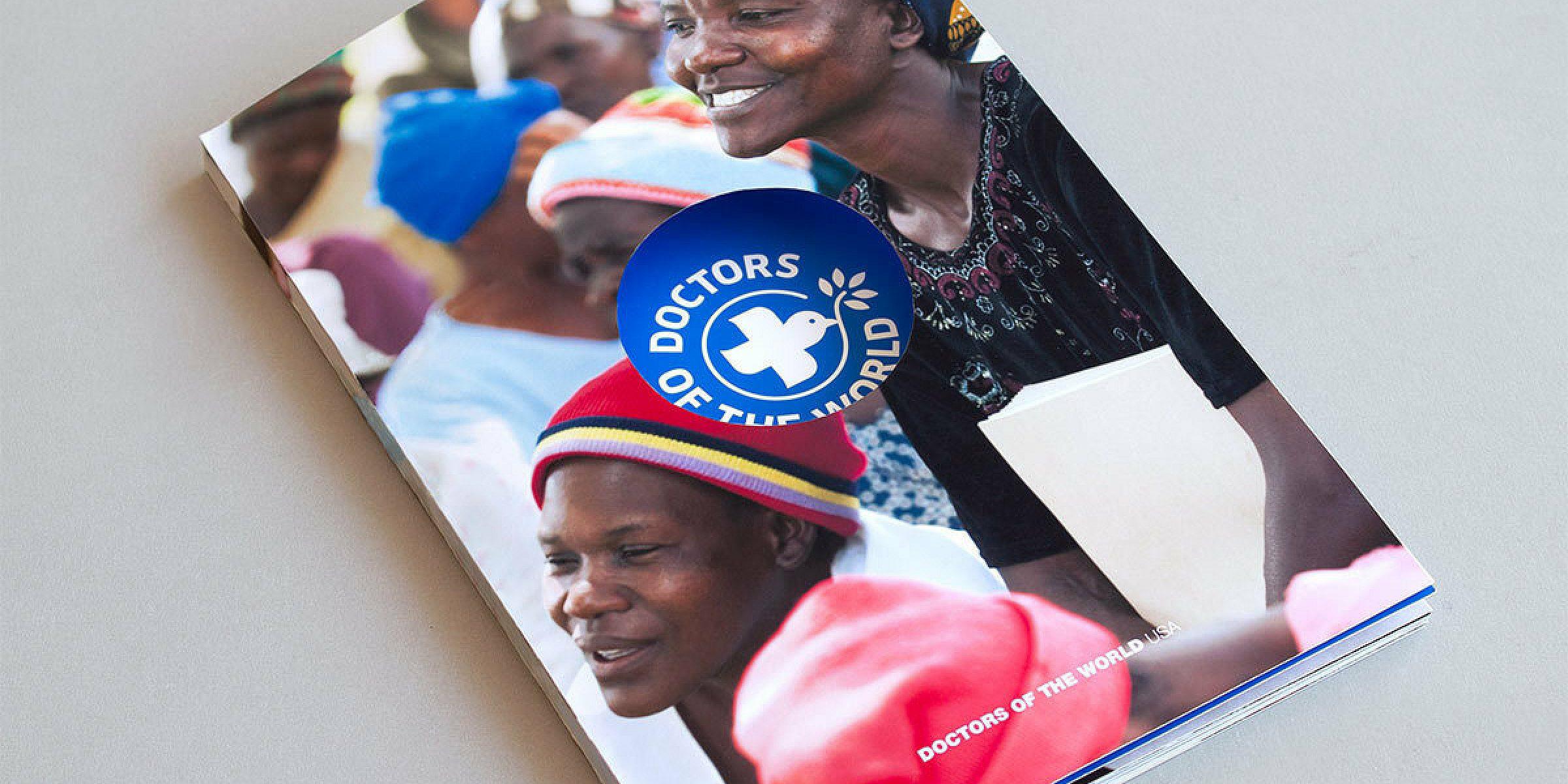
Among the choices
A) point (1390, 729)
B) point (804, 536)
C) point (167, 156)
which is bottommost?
point (1390, 729)

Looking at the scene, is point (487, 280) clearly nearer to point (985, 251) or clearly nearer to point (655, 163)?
point (655, 163)

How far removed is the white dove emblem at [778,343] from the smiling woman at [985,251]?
4 centimetres

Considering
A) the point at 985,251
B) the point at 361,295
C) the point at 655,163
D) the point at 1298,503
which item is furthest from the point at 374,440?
the point at 1298,503

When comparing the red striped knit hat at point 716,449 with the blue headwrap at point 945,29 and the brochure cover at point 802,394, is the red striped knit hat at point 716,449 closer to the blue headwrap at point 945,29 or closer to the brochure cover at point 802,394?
the brochure cover at point 802,394

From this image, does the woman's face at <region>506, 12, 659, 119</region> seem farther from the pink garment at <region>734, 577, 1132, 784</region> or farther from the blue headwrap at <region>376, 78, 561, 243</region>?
the pink garment at <region>734, 577, 1132, 784</region>

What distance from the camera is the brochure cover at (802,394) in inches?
21.9

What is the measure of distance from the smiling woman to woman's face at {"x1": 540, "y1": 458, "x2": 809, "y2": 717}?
0.09m

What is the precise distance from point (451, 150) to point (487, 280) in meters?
0.07

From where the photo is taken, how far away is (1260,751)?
1.88ft

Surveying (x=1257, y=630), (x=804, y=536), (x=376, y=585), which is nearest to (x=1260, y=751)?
(x=1257, y=630)

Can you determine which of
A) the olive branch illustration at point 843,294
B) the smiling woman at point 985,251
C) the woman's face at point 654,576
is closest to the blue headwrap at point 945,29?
the smiling woman at point 985,251

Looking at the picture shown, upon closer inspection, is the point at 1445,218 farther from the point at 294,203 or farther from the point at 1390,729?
the point at 294,203

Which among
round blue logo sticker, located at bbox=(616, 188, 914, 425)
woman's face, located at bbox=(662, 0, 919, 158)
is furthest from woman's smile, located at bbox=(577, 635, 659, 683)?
woman's face, located at bbox=(662, 0, 919, 158)

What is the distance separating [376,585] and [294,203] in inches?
6.7
